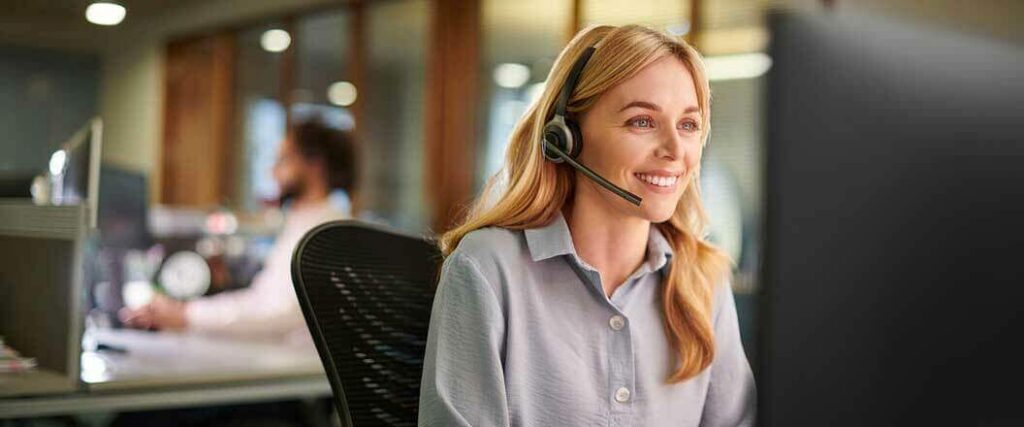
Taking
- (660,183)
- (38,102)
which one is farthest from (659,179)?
(38,102)

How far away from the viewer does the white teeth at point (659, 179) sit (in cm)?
111

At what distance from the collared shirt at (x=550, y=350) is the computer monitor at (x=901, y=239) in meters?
0.58

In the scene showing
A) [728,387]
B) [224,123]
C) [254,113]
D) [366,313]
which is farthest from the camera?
[224,123]

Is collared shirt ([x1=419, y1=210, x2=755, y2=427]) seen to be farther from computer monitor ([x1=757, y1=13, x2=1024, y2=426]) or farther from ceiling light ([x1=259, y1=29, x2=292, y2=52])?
ceiling light ([x1=259, y1=29, x2=292, y2=52])

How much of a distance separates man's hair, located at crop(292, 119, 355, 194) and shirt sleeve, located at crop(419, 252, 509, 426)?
74.2 inches

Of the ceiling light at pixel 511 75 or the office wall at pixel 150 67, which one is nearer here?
the ceiling light at pixel 511 75

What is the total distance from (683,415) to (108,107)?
459cm

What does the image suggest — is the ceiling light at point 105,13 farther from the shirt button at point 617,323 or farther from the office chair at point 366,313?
the shirt button at point 617,323

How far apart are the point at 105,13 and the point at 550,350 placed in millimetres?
3526

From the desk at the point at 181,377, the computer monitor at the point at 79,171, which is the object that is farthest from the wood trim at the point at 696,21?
the computer monitor at the point at 79,171

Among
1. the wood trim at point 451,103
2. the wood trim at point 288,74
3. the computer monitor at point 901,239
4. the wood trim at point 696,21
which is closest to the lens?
the computer monitor at point 901,239

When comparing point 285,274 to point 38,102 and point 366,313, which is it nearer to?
point 38,102

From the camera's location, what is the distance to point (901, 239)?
1.67 ft

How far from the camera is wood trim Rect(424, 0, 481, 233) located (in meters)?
5.11
